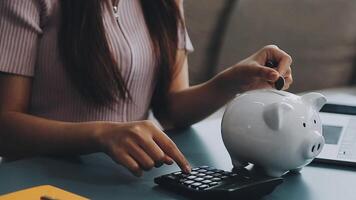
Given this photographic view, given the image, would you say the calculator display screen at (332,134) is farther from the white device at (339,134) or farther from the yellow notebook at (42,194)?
the yellow notebook at (42,194)

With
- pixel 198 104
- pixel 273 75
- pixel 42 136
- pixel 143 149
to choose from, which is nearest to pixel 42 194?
pixel 143 149

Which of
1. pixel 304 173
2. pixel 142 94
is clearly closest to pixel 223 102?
pixel 142 94

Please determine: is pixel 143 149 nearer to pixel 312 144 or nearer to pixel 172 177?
pixel 172 177

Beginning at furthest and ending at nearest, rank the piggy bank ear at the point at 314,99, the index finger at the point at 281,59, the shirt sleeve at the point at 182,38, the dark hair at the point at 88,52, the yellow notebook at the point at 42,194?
the shirt sleeve at the point at 182,38, the dark hair at the point at 88,52, the index finger at the point at 281,59, the piggy bank ear at the point at 314,99, the yellow notebook at the point at 42,194

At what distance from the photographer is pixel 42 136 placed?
0.90 m

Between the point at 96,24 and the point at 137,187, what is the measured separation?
0.35 meters

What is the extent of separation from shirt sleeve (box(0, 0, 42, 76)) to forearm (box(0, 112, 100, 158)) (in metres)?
0.07

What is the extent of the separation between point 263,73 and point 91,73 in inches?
10.9

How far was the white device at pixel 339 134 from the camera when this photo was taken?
0.87 m

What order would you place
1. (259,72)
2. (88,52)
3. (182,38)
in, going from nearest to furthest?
(259,72) → (88,52) → (182,38)

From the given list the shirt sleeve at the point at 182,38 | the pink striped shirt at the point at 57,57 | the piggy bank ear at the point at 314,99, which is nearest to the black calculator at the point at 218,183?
the piggy bank ear at the point at 314,99

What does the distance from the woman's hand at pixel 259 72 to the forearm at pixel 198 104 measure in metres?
0.04

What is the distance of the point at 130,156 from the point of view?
760 millimetres

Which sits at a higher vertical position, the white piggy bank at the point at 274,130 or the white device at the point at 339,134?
the white piggy bank at the point at 274,130
